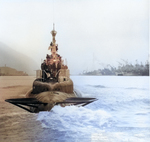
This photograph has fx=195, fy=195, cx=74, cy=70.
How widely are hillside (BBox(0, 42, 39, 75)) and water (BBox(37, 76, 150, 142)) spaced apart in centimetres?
69

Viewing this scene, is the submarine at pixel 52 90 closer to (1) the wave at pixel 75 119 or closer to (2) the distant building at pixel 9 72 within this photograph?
(1) the wave at pixel 75 119

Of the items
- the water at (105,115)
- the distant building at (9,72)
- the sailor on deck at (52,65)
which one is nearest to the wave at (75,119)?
the water at (105,115)

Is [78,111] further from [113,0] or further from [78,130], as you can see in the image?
[113,0]

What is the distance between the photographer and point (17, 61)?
3.12 metres

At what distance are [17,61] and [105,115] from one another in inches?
63.9

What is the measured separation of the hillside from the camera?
10.2 ft

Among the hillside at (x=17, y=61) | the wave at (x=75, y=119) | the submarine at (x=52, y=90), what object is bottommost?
the wave at (x=75, y=119)

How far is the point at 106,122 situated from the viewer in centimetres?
294

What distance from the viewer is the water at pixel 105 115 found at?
2.87 meters

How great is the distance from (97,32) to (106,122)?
4.69 ft

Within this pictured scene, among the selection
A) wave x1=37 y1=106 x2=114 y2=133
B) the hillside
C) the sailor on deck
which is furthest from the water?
the hillside

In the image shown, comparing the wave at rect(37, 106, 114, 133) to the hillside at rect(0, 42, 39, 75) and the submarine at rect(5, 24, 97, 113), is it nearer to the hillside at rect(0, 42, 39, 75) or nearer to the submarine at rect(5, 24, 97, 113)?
the submarine at rect(5, 24, 97, 113)

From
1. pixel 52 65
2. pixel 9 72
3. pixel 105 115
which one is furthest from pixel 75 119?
pixel 9 72

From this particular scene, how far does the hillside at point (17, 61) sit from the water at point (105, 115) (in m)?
0.69
